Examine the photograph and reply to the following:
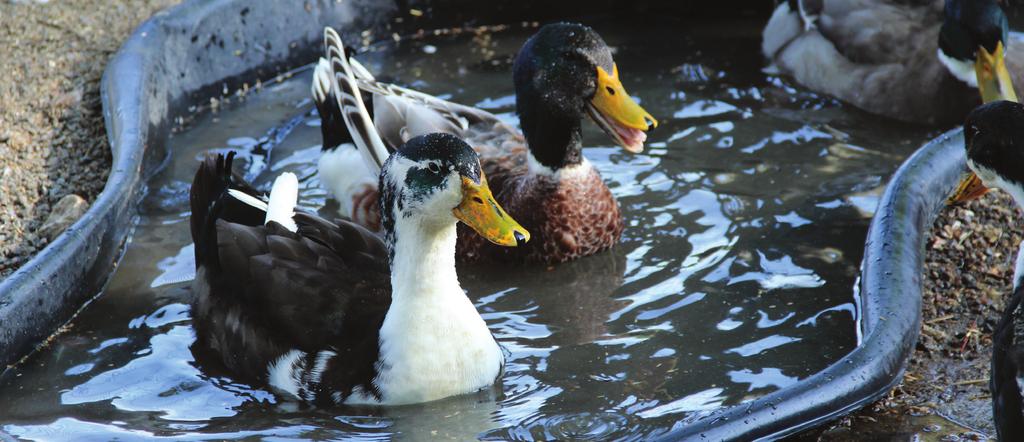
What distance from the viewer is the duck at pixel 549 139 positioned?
545 cm

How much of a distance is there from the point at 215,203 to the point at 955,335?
9.44ft

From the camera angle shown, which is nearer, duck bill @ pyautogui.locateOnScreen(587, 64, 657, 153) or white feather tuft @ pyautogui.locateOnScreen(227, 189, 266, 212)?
white feather tuft @ pyautogui.locateOnScreen(227, 189, 266, 212)

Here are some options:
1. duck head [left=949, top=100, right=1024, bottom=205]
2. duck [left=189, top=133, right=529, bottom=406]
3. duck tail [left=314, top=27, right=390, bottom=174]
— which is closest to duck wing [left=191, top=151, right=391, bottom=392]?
duck [left=189, top=133, right=529, bottom=406]

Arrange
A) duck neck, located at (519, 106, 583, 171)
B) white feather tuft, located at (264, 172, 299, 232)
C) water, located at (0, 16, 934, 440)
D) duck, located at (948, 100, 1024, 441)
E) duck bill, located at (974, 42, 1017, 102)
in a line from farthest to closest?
duck bill, located at (974, 42, 1017, 102)
duck neck, located at (519, 106, 583, 171)
white feather tuft, located at (264, 172, 299, 232)
water, located at (0, 16, 934, 440)
duck, located at (948, 100, 1024, 441)

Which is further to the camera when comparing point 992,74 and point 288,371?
point 992,74

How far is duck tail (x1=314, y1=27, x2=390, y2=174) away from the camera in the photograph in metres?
5.61

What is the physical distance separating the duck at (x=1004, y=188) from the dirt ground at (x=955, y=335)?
16.8 inches

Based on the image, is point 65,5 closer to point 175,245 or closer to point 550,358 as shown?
point 175,245

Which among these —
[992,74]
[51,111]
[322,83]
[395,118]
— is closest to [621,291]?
[395,118]

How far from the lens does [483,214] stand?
13.9ft

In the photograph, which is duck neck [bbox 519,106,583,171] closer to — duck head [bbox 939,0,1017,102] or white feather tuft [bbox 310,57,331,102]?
white feather tuft [bbox 310,57,331,102]

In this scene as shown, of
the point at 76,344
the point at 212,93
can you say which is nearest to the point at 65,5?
the point at 212,93

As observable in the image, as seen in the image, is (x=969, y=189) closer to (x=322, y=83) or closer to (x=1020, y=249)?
(x=1020, y=249)

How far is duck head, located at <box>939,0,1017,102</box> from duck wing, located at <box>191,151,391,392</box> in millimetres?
3518
